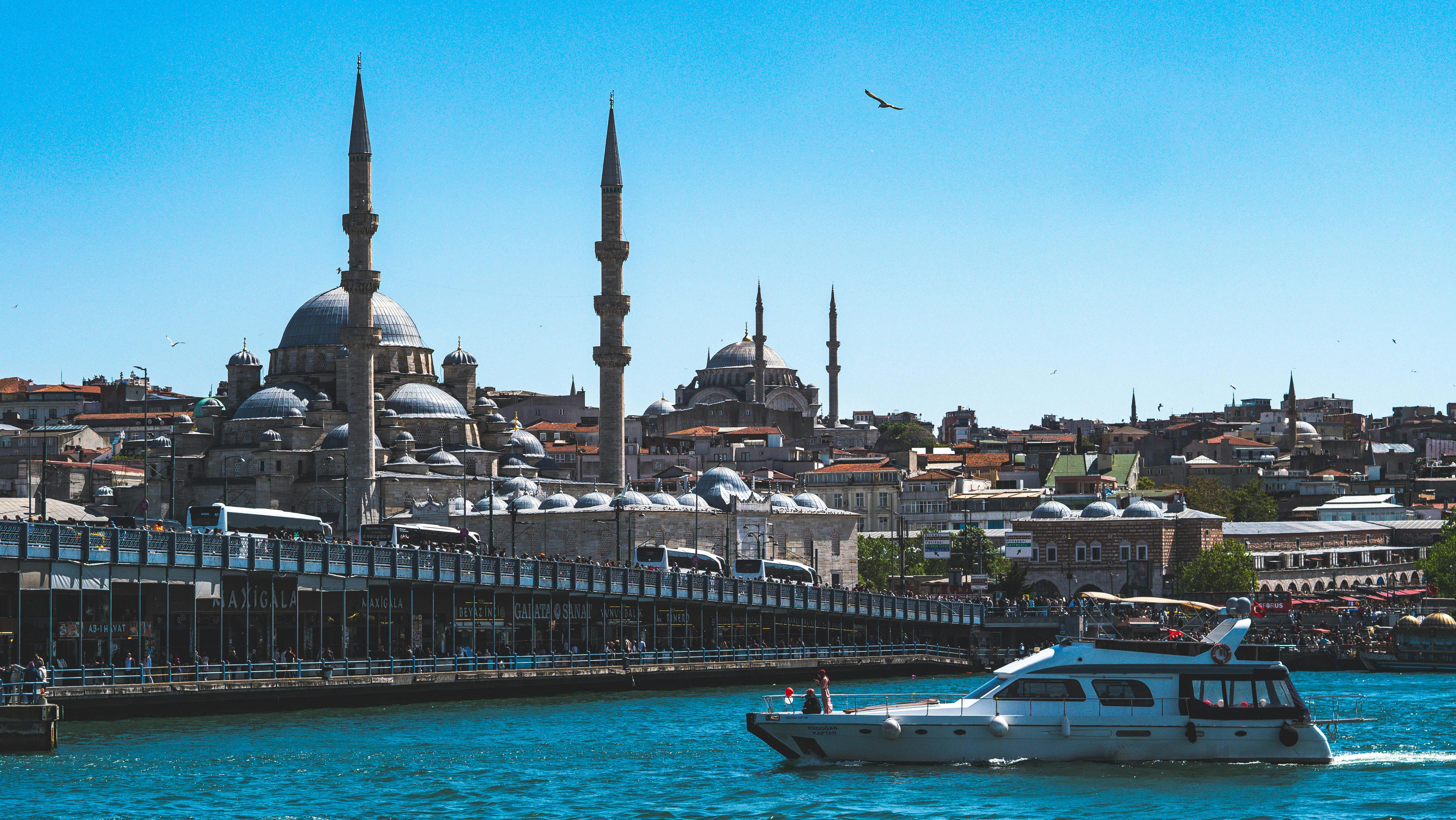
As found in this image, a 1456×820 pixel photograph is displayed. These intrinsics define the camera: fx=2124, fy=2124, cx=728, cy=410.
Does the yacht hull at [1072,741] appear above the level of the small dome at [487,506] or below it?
below

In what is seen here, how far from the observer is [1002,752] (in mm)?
25562

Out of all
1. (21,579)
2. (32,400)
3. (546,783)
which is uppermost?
(32,400)

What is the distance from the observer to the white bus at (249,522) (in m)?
39.6

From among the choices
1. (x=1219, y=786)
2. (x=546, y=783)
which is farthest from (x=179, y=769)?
(x=1219, y=786)

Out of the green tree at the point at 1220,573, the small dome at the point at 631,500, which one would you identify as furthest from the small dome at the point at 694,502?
the green tree at the point at 1220,573

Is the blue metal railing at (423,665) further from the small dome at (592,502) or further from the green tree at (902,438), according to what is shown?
the green tree at (902,438)

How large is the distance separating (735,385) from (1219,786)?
9711 cm

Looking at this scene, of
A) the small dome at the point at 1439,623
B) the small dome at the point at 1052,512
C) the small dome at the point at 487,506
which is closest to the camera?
the small dome at the point at 1439,623

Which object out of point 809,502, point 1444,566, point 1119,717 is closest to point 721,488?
point 809,502

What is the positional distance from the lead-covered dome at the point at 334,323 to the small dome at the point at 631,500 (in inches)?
742

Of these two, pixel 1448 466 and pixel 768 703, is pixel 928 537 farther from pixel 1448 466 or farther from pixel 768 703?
pixel 768 703

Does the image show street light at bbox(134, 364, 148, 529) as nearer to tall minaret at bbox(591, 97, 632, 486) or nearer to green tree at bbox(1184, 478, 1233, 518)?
tall minaret at bbox(591, 97, 632, 486)

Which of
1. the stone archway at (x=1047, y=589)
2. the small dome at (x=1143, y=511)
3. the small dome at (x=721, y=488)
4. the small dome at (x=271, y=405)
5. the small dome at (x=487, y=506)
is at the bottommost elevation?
the stone archway at (x=1047, y=589)

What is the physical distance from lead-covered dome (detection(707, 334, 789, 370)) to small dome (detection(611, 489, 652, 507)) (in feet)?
179
